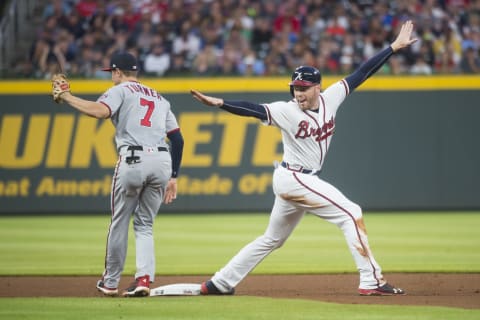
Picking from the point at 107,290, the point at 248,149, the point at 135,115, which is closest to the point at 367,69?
the point at 135,115

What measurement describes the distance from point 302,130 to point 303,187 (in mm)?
482

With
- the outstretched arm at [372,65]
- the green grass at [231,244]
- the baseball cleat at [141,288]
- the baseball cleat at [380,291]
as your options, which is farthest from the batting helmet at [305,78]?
the green grass at [231,244]

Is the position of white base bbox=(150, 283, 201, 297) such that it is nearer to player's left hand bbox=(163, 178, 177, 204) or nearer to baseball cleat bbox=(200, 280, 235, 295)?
baseball cleat bbox=(200, 280, 235, 295)

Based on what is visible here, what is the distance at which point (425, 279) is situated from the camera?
9.43 meters

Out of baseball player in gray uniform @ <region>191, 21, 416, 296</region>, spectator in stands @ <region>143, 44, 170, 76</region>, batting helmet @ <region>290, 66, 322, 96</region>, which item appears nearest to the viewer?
baseball player in gray uniform @ <region>191, 21, 416, 296</region>

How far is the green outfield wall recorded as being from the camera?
1775 cm

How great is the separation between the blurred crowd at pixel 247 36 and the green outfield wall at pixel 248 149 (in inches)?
20.4

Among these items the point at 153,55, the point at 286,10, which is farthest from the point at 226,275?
the point at 286,10

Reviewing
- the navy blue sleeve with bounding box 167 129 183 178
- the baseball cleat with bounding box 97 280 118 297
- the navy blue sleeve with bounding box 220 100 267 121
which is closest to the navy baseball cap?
the navy blue sleeve with bounding box 220 100 267 121

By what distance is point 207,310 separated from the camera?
23.6 ft

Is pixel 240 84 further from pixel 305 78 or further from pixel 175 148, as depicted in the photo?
pixel 305 78

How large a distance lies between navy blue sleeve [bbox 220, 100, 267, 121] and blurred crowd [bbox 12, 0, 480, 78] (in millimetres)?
10016

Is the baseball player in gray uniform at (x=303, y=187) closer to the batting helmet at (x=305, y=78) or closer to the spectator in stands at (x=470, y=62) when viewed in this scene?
the batting helmet at (x=305, y=78)

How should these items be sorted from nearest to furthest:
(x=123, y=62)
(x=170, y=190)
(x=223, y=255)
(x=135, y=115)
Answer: (x=135, y=115), (x=123, y=62), (x=170, y=190), (x=223, y=255)
